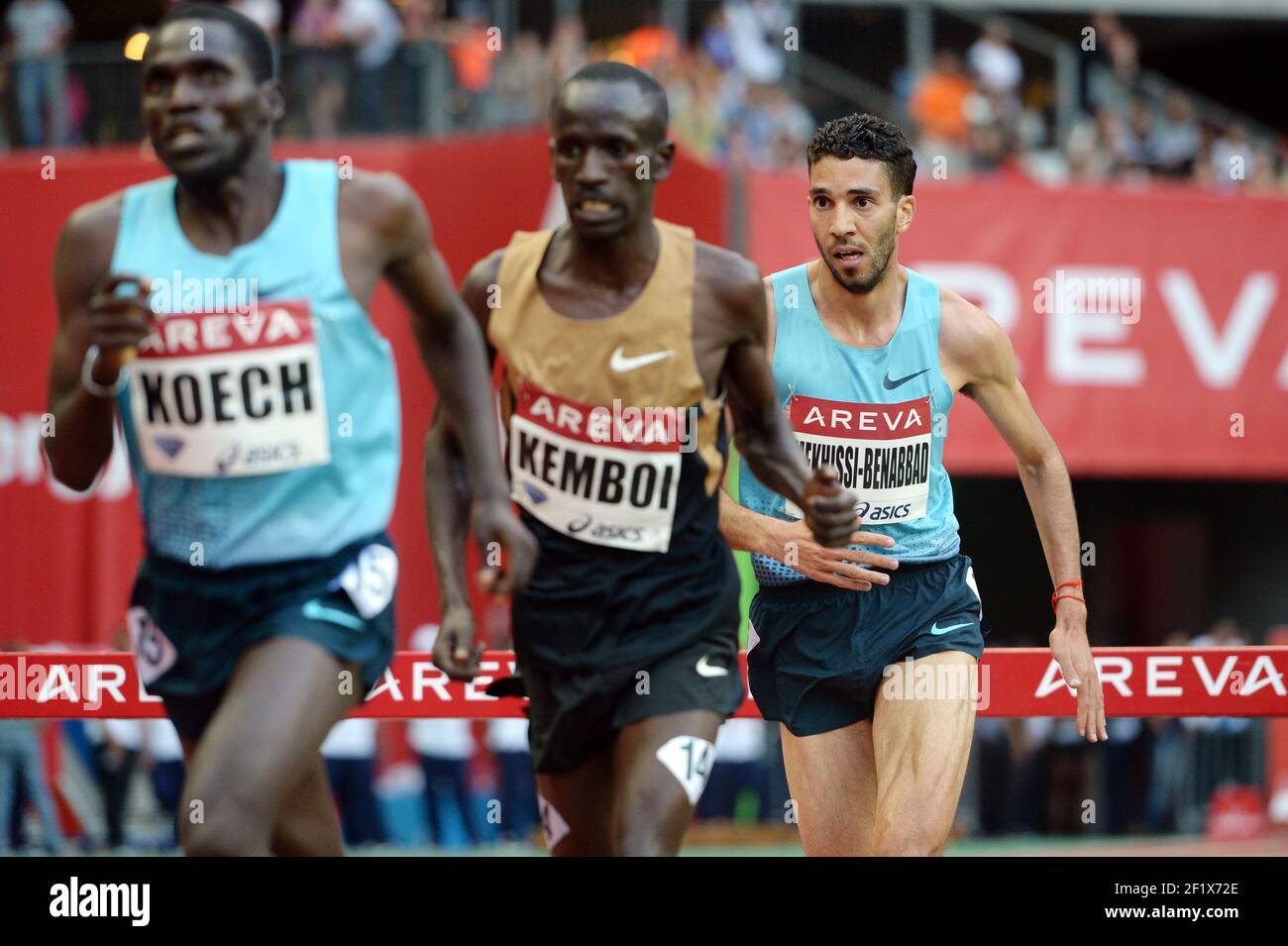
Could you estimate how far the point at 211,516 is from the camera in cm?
453

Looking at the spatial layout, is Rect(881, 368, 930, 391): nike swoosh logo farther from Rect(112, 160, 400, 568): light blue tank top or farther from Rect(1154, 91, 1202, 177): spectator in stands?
Rect(1154, 91, 1202, 177): spectator in stands

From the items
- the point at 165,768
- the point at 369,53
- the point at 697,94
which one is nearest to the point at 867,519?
the point at 165,768

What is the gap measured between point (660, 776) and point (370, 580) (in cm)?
88

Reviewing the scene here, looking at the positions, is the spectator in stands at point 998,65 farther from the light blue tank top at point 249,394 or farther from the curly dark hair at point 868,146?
the light blue tank top at point 249,394

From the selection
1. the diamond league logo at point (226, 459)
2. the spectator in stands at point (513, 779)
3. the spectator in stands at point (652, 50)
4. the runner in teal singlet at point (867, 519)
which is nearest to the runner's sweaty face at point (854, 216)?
the runner in teal singlet at point (867, 519)

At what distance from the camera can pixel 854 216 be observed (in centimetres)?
609

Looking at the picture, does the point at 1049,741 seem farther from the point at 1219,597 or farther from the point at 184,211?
the point at 184,211

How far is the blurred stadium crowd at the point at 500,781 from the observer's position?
1541 cm

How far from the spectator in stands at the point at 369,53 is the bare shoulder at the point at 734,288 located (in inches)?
495

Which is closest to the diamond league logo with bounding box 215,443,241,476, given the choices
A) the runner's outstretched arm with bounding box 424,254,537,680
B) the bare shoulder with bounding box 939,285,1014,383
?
the runner's outstretched arm with bounding box 424,254,537,680

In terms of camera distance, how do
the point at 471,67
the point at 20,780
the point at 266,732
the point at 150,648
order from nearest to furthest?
the point at 266,732 < the point at 150,648 < the point at 20,780 < the point at 471,67

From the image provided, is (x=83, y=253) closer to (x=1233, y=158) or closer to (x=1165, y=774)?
(x=1165, y=774)
